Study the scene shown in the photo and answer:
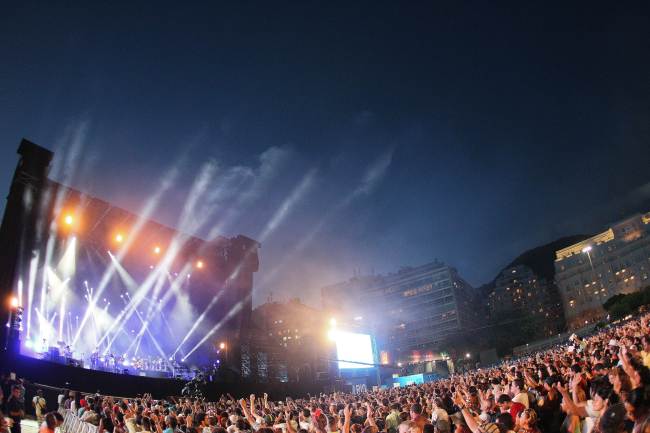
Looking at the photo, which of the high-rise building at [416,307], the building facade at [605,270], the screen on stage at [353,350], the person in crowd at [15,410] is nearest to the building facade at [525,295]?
the high-rise building at [416,307]

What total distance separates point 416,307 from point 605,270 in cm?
4653

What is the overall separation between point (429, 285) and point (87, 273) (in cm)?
10044

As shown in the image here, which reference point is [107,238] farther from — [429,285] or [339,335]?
[429,285]

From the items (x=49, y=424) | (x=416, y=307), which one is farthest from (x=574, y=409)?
(x=416, y=307)

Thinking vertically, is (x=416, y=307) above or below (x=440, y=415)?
above

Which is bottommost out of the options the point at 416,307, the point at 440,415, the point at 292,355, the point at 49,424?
the point at 440,415

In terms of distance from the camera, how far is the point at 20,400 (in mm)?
12672

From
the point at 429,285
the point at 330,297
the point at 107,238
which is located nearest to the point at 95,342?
the point at 107,238

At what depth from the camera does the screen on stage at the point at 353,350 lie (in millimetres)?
47062

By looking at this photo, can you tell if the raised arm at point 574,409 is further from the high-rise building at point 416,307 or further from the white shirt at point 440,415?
the high-rise building at point 416,307

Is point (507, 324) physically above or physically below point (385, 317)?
below

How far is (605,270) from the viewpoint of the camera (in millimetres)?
96625

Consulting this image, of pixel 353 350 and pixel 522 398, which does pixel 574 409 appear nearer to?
pixel 522 398

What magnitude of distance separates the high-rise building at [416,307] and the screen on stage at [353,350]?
1911 inches
